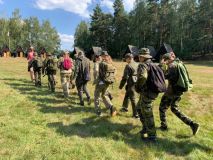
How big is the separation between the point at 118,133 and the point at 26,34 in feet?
309

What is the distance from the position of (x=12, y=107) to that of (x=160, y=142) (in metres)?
5.84

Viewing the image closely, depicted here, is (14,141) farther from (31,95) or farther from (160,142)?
(31,95)

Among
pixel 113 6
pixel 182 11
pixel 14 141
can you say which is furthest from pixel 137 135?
pixel 113 6

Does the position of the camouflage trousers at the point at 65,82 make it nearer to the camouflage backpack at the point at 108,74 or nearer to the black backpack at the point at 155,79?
the camouflage backpack at the point at 108,74

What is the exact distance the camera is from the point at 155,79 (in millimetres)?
8305

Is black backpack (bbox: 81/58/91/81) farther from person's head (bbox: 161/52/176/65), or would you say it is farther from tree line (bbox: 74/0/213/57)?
tree line (bbox: 74/0/213/57)

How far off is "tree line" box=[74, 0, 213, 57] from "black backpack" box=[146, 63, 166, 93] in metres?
55.5

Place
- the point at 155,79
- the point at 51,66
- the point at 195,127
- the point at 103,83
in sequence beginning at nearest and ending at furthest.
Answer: the point at 155,79 < the point at 195,127 < the point at 103,83 < the point at 51,66

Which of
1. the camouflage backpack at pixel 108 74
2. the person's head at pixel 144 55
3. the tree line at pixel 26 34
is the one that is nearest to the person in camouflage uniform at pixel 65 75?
the camouflage backpack at pixel 108 74

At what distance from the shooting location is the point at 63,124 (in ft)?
32.1

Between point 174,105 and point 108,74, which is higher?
point 108,74

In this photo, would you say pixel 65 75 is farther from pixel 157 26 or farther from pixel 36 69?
pixel 157 26

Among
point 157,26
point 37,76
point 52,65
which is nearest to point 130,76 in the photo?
point 52,65

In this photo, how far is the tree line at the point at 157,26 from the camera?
64.2 m
